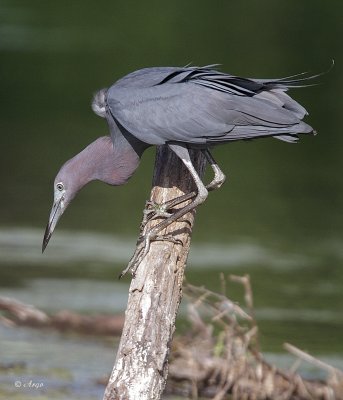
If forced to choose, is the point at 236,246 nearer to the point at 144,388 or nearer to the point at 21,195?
the point at 21,195

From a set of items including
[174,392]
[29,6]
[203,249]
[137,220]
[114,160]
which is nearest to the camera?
[114,160]

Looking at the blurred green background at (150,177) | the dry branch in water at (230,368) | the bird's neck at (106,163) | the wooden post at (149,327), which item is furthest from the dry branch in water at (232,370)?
the wooden post at (149,327)

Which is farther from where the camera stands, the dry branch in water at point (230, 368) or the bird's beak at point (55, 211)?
the dry branch in water at point (230, 368)

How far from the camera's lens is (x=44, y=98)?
19344 millimetres

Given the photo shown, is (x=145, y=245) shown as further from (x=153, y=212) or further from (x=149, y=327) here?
(x=149, y=327)

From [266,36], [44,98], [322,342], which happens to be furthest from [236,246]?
[266,36]

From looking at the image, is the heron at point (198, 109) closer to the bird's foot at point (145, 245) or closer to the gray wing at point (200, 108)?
the gray wing at point (200, 108)

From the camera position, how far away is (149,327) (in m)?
6.38

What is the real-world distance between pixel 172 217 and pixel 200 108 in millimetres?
656

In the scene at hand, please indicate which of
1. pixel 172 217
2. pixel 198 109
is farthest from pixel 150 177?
pixel 172 217

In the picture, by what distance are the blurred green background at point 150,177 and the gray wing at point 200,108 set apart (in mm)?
2223

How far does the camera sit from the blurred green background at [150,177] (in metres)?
10.6

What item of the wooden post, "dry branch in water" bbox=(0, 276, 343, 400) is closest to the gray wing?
the wooden post

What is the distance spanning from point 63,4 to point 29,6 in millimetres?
889
